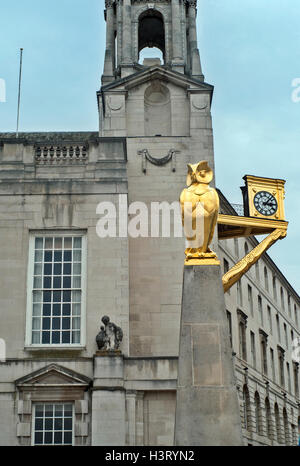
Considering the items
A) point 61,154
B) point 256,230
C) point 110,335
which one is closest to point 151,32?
point 61,154

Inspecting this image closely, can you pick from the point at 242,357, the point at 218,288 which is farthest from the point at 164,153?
the point at 242,357

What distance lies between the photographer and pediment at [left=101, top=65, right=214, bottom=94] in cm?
2617

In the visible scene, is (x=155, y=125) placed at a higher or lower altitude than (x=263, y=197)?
higher

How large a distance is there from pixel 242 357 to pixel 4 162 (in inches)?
927

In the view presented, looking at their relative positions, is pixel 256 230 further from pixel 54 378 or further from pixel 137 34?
pixel 137 34

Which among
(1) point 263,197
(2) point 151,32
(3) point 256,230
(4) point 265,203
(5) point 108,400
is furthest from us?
(2) point 151,32

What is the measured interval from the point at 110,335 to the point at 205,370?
26.7 ft

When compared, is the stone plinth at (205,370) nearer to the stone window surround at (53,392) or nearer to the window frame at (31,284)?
the stone window surround at (53,392)

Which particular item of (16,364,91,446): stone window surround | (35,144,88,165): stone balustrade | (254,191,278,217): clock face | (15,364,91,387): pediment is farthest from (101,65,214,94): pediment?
(16,364,91,446): stone window surround

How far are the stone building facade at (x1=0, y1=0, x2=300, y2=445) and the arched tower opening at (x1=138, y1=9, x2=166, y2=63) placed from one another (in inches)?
103

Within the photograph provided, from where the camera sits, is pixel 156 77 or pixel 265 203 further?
pixel 156 77

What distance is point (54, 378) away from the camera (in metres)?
21.2

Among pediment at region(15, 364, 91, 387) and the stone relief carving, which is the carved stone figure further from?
the stone relief carving
